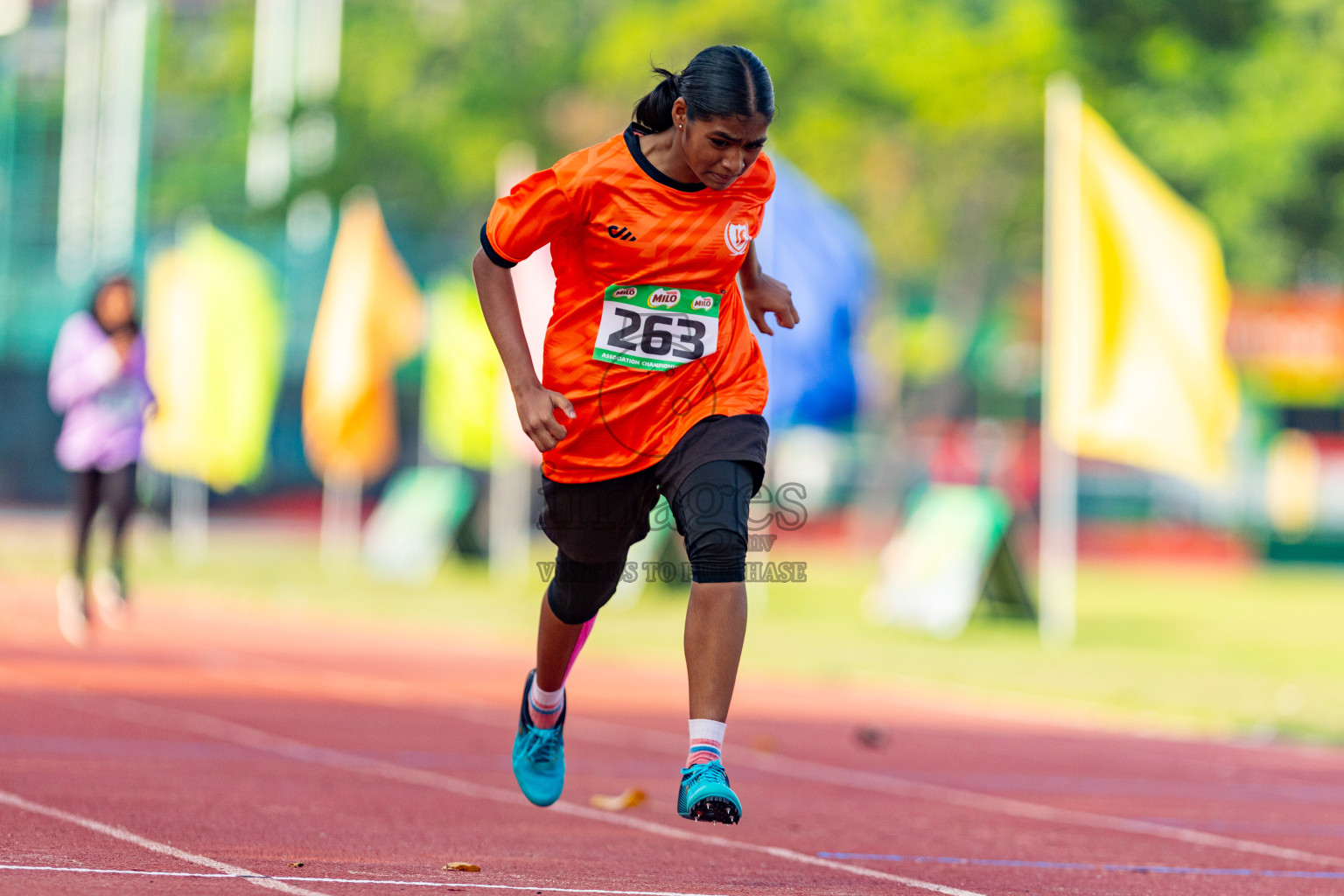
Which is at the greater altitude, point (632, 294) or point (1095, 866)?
point (632, 294)

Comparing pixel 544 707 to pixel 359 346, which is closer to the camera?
pixel 544 707

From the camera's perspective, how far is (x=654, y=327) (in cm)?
483

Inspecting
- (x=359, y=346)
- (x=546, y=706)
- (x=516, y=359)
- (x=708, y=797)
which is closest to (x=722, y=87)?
(x=516, y=359)

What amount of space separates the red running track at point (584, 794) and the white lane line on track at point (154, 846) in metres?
0.02

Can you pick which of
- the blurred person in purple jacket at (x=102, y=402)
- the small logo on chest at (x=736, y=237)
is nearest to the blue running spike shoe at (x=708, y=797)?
the small logo on chest at (x=736, y=237)

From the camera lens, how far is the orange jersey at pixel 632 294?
4.76 meters

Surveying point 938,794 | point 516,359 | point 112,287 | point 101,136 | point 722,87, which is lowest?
point 938,794

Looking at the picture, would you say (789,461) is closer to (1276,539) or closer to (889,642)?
(1276,539)

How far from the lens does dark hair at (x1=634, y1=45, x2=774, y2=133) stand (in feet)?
14.8

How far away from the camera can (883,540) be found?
120ft

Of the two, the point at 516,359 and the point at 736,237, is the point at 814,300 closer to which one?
the point at 736,237

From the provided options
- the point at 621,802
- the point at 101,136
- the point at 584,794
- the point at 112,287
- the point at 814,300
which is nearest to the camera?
the point at 621,802

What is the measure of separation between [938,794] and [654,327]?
2807 mm

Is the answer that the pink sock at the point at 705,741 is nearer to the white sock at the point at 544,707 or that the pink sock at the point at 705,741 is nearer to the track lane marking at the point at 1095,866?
the track lane marking at the point at 1095,866
